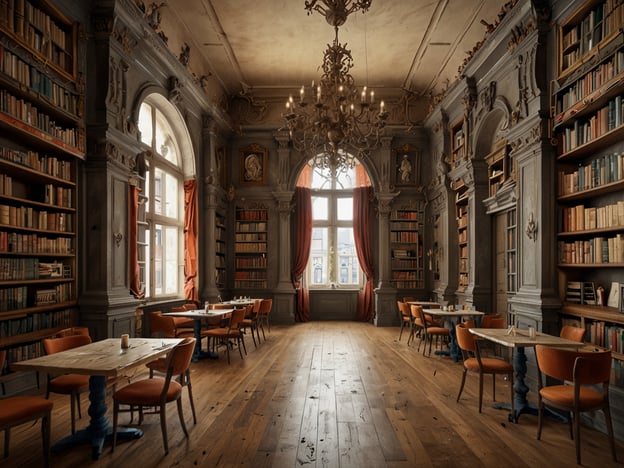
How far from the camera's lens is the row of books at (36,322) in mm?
4484

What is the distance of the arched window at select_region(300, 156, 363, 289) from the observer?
41.7ft

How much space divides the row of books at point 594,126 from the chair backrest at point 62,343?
5.39 meters

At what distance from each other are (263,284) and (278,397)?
262 inches

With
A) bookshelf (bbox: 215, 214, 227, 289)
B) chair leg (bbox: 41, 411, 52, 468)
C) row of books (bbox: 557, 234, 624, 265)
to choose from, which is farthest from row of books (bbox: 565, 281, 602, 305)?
bookshelf (bbox: 215, 214, 227, 289)

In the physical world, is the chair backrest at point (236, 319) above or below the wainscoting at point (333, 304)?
above

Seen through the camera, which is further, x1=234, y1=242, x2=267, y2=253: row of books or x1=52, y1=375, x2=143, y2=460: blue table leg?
x1=234, y1=242, x2=267, y2=253: row of books

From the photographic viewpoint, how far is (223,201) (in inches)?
439

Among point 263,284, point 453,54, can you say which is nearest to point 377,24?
point 453,54

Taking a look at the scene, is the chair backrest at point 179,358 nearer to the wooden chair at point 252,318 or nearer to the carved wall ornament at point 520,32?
Result: the wooden chair at point 252,318

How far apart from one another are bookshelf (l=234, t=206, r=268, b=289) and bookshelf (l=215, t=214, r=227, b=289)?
16.2 inches

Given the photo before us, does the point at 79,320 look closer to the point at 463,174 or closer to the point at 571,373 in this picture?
the point at 571,373

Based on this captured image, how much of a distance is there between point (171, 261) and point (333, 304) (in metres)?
4.97

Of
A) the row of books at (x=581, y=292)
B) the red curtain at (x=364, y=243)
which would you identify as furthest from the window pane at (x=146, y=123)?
the row of books at (x=581, y=292)

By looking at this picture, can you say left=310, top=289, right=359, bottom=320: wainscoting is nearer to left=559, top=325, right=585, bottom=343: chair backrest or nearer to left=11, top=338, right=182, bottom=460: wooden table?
left=559, top=325, right=585, bottom=343: chair backrest
